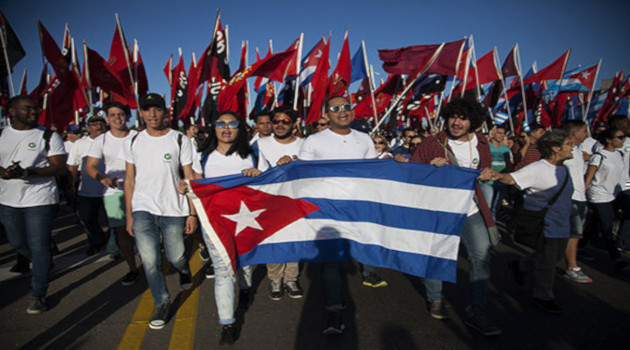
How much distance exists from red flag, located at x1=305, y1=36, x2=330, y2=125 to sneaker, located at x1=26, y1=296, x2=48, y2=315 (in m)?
6.60

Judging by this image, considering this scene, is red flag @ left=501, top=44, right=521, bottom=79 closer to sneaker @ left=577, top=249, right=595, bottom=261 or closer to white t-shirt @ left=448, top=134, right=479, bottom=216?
sneaker @ left=577, top=249, right=595, bottom=261

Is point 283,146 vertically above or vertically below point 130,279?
above

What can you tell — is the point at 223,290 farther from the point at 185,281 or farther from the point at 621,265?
the point at 621,265

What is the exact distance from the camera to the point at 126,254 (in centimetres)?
426

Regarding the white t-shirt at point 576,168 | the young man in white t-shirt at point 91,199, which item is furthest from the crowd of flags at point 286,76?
the white t-shirt at point 576,168

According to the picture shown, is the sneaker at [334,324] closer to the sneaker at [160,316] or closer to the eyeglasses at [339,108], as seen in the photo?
the sneaker at [160,316]

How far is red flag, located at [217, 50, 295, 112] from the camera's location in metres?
7.96

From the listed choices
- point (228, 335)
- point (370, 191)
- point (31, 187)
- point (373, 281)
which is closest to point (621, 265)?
point (373, 281)

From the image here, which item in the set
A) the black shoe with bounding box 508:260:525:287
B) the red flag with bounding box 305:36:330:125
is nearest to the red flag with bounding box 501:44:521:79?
the red flag with bounding box 305:36:330:125

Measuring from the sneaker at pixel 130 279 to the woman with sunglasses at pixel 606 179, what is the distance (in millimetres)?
6012

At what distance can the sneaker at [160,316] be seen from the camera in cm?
315

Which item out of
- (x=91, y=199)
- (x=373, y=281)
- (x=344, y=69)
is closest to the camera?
(x=373, y=281)

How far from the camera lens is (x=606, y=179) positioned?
4680mm

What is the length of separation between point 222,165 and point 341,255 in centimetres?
138
